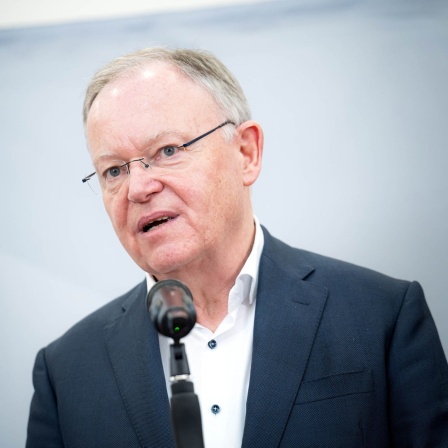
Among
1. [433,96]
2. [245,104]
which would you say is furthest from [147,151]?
[433,96]

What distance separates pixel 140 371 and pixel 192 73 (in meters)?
1.03

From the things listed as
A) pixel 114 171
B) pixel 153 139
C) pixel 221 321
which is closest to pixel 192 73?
pixel 153 139

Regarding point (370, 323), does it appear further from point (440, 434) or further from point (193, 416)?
point (193, 416)

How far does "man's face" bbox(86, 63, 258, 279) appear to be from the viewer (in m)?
2.04

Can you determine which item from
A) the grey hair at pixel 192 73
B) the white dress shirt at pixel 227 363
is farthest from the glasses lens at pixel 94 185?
the white dress shirt at pixel 227 363

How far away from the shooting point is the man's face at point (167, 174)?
2.04m

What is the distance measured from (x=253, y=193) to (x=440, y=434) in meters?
1.17

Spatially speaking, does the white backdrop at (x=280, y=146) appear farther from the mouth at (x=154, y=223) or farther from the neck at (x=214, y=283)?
the mouth at (x=154, y=223)

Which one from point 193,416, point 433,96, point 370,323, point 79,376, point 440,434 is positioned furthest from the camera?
point 433,96

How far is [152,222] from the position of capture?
6.79ft

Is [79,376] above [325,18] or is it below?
below

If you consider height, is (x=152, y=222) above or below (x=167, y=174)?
below

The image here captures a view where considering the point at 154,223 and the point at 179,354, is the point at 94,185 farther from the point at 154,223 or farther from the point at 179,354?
the point at 179,354

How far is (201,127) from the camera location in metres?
2.14
